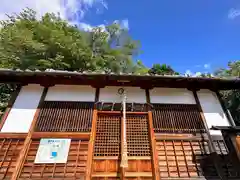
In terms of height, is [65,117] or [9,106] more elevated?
[9,106]

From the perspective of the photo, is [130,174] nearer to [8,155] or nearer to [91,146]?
[91,146]

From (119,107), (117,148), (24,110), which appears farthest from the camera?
(119,107)

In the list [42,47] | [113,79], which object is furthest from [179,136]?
[42,47]

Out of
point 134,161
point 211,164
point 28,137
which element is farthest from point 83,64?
point 211,164

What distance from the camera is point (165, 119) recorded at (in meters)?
6.21

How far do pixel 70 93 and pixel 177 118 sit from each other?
4433 mm

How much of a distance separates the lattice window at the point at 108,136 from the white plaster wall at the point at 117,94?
32.1 inches

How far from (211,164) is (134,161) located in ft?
8.43

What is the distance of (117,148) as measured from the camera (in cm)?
557

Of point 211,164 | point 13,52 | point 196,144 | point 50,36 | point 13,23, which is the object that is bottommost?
point 211,164

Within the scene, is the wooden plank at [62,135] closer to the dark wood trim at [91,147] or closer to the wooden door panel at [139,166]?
the dark wood trim at [91,147]

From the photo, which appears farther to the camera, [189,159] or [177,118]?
[177,118]

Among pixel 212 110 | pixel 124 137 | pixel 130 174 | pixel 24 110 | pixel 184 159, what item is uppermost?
pixel 212 110

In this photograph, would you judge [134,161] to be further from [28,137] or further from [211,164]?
[28,137]
